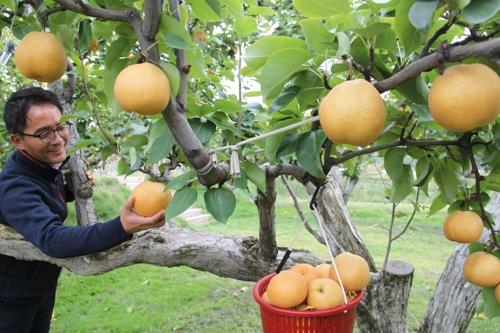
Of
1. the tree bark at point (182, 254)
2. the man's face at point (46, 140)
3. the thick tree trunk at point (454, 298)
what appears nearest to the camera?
the man's face at point (46, 140)

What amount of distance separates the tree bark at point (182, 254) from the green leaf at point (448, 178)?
0.96m

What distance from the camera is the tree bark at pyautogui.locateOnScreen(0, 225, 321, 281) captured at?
2.24m

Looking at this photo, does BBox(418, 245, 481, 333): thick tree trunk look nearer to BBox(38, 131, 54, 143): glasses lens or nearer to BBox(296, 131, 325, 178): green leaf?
BBox(296, 131, 325, 178): green leaf

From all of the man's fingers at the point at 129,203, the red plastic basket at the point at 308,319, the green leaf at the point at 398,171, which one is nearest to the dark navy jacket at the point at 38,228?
the man's fingers at the point at 129,203

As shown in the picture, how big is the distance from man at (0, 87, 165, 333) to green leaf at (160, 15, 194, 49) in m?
0.65

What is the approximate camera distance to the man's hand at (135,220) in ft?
4.81

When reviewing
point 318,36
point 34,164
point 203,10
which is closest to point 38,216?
point 34,164

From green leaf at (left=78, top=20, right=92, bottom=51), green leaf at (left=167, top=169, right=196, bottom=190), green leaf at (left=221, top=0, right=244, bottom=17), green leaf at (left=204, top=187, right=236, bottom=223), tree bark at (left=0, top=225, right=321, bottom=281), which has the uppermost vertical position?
green leaf at (left=221, top=0, right=244, bottom=17)

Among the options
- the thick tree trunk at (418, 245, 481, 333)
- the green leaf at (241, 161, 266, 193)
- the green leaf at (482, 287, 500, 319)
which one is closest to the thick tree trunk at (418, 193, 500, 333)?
the thick tree trunk at (418, 245, 481, 333)

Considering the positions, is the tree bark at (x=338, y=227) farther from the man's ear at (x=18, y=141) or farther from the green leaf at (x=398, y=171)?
the man's ear at (x=18, y=141)

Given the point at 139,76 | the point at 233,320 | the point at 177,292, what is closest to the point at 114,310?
the point at 177,292

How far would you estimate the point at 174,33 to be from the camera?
1.01 metres

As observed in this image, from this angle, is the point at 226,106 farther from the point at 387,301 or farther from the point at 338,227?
the point at 387,301

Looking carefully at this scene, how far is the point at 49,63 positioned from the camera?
122cm
